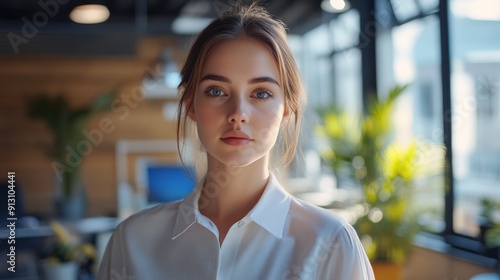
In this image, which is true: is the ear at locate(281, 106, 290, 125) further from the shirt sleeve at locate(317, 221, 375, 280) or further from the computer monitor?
the computer monitor

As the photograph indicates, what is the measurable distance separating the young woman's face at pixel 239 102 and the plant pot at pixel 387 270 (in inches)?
176

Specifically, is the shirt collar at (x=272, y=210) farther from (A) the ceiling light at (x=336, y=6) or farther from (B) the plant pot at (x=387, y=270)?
(A) the ceiling light at (x=336, y=6)

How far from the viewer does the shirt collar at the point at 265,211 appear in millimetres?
1068

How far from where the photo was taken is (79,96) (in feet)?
27.5

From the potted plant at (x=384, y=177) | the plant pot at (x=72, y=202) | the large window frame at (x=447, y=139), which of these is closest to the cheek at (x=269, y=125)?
the large window frame at (x=447, y=139)

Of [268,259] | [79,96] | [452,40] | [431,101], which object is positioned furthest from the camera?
[79,96]

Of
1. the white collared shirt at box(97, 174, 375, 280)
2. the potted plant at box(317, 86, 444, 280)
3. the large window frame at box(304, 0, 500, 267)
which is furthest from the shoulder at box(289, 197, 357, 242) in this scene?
the potted plant at box(317, 86, 444, 280)

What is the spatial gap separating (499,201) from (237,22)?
4183mm

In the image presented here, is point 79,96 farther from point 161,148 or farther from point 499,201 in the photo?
point 499,201

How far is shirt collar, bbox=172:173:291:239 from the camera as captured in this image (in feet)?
3.51

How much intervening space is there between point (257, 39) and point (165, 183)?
19.0 ft

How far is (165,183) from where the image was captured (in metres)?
6.78

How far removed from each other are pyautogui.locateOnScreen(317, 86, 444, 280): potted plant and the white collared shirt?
172 inches

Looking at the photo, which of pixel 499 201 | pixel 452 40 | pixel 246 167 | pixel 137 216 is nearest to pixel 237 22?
pixel 246 167
